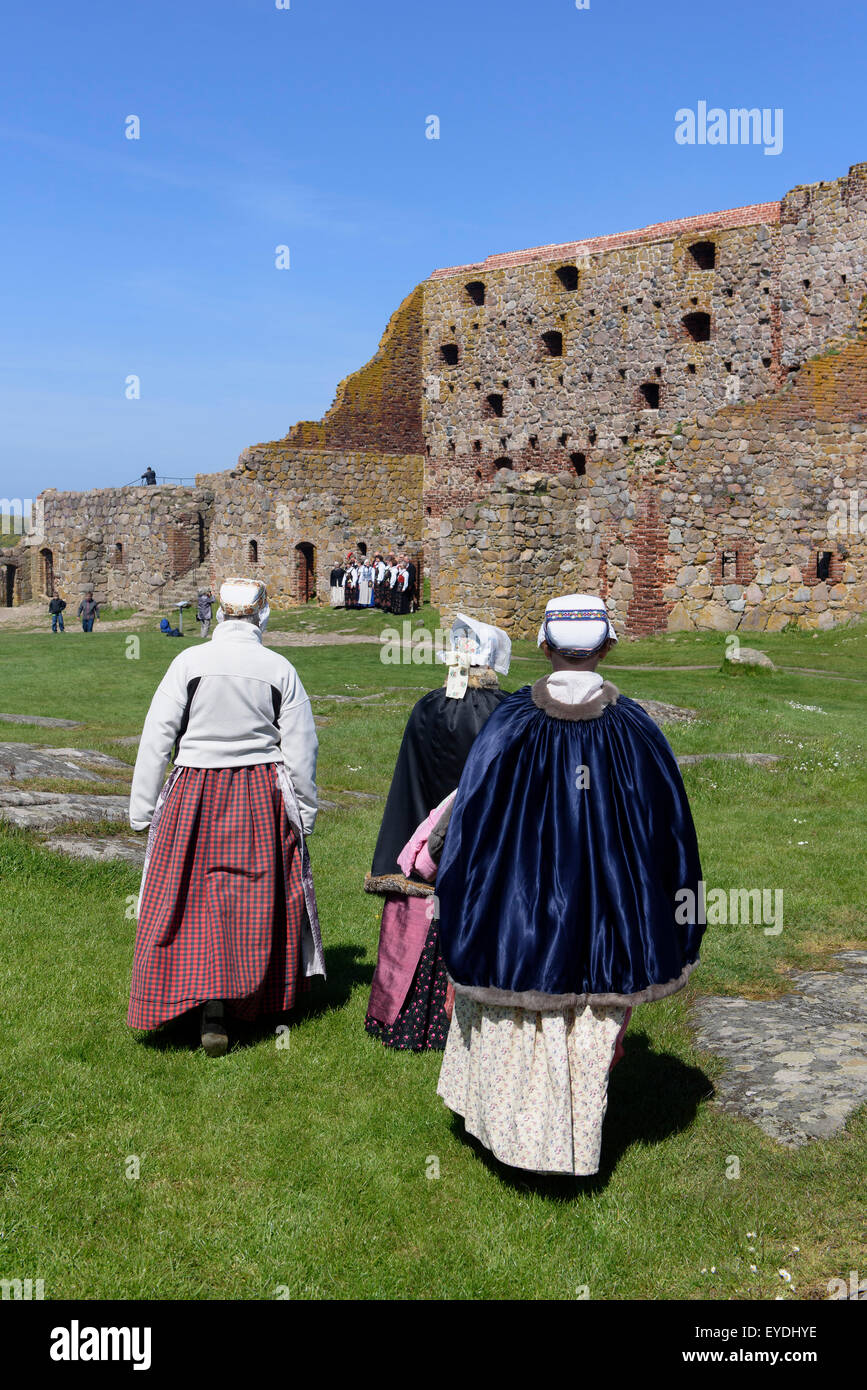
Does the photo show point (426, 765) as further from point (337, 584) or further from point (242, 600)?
point (337, 584)

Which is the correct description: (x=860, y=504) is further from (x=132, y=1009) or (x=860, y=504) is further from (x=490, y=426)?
(x=132, y=1009)

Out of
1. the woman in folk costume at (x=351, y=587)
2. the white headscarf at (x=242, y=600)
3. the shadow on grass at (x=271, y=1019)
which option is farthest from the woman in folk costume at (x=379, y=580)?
the white headscarf at (x=242, y=600)

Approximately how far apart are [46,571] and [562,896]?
39.6 metres

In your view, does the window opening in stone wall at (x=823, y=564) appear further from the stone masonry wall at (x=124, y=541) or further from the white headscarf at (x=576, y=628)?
the stone masonry wall at (x=124, y=541)

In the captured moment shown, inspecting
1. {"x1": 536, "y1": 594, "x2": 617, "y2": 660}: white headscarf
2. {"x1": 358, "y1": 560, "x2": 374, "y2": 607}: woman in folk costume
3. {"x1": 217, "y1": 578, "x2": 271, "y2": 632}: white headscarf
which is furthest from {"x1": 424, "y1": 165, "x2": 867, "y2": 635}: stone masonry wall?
{"x1": 536, "y1": 594, "x2": 617, "y2": 660}: white headscarf

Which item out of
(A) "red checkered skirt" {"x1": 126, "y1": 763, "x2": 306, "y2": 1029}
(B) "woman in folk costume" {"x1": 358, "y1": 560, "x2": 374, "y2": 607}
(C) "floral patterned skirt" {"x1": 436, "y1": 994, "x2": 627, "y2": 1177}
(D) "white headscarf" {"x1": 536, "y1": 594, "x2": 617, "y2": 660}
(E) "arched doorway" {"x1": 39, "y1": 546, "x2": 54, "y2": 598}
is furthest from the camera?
(E) "arched doorway" {"x1": 39, "y1": 546, "x2": 54, "y2": 598}

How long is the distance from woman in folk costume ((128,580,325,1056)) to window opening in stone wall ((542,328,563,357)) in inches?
1222

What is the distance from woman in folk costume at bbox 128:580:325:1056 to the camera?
4.70 m

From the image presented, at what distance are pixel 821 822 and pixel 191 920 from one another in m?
5.61

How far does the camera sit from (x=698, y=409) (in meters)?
31.0

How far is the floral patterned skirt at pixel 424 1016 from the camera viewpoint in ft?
15.8

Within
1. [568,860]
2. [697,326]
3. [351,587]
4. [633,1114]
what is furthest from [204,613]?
[568,860]

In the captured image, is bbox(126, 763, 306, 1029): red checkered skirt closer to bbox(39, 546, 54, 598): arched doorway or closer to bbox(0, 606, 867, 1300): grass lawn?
bbox(0, 606, 867, 1300): grass lawn

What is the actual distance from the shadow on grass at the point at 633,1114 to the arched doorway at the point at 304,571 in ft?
91.8
